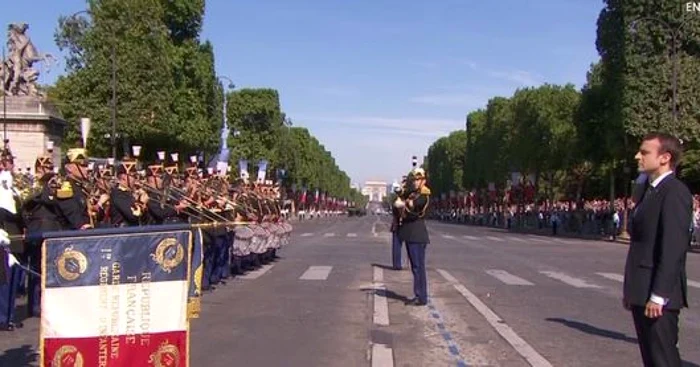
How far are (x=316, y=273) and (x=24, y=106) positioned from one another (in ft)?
46.0

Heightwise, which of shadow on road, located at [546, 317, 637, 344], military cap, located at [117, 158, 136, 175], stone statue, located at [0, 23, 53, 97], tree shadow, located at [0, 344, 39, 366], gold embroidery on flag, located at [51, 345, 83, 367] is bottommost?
tree shadow, located at [0, 344, 39, 366]

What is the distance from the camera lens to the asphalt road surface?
9.56 m

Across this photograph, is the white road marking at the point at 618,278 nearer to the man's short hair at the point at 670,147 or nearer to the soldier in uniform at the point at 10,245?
the soldier in uniform at the point at 10,245

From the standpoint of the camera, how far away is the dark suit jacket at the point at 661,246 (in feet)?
19.4

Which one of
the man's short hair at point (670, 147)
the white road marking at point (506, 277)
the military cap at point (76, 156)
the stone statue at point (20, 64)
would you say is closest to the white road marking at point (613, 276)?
the white road marking at point (506, 277)

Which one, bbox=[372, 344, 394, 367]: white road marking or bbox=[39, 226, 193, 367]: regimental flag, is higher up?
bbox=[39, 226, 193, 367]: regimental flag

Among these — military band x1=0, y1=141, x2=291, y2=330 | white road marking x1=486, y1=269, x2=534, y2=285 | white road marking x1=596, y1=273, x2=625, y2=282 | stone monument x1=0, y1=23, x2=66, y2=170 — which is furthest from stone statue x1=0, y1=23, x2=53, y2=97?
white road marking x1=596, y1=273, x2=625, y2=282

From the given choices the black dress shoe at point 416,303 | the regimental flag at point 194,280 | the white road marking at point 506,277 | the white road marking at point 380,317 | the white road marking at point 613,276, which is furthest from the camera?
the white road marking at point 613,276

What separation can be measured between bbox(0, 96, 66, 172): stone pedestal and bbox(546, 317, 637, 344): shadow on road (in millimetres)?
20593

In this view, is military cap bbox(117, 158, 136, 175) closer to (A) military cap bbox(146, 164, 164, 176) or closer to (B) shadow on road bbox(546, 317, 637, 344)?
(A) military cap bbox(146, 164, 164, 176)

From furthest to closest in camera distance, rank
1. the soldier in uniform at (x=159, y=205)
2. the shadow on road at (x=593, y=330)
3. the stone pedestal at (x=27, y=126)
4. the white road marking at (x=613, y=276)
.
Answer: the stone pedestal at (x=27, y=126), the white road marking at (x=613, y=276), the soldier in uniform at (x=159, y=205), the shadow on road at (x=593, y=330)

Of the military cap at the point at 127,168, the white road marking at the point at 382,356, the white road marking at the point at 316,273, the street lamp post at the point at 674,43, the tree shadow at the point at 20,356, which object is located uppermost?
the street lamp post at the point at 674,43

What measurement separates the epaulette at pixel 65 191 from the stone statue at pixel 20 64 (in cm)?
2030

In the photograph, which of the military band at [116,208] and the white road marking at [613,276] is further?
the white road marking at [613,276]
